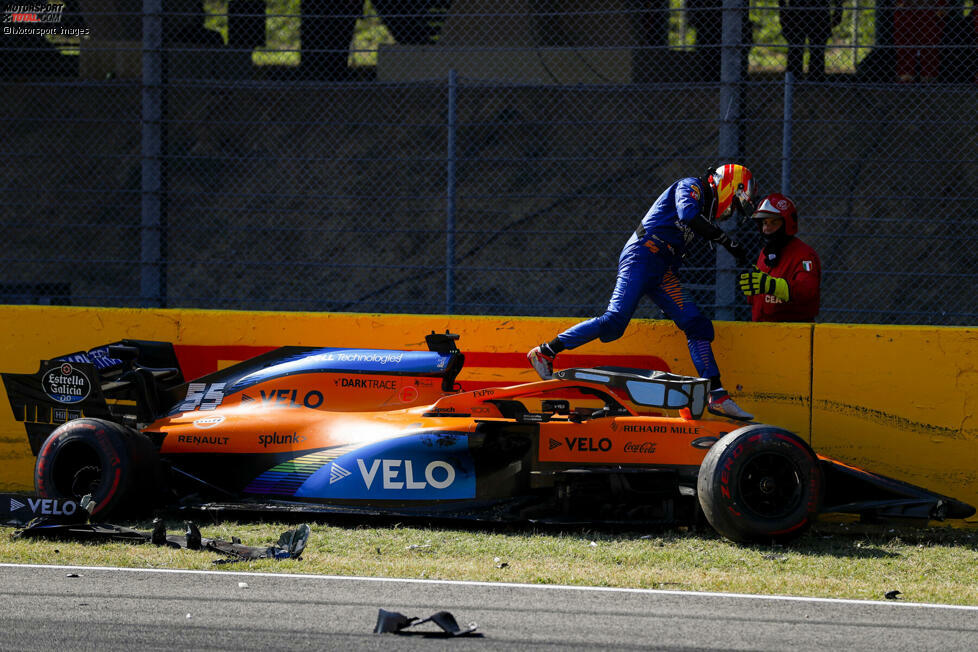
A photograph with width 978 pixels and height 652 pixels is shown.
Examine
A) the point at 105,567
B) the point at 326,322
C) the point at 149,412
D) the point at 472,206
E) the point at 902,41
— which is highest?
the point at 902,41

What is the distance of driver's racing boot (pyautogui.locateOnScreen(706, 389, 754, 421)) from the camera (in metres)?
7.31

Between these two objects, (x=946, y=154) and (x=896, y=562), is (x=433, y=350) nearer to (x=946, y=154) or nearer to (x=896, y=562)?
(x=896, y=562)

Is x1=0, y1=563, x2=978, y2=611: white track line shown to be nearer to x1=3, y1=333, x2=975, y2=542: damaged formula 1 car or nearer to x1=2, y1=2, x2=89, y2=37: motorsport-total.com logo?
x1=3, y1=333, x2=975, y2=542: damaged formula 1 car

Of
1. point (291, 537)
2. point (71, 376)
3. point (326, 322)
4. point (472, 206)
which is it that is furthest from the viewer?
point (472, 206)

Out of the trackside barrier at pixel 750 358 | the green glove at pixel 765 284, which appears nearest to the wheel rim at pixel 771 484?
the trackside barrier at pixel 750 358

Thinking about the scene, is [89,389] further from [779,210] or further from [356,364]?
[779,210]

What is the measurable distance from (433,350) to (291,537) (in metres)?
1.70

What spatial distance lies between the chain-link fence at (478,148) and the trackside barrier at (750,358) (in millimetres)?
4523

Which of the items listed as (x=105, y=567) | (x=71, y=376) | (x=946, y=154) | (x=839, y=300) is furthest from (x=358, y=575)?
(x=946, y=154)

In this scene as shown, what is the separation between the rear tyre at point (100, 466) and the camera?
666cm

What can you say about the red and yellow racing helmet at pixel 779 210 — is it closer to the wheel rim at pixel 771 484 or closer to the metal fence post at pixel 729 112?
the metal fence post at pixel 729 112

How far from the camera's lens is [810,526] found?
6355mm

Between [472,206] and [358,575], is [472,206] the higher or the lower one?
the higher one

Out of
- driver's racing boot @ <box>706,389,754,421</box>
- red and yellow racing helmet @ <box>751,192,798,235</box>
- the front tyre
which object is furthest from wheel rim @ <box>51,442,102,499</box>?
red and yellow racing helmet @ <box>751,192,798,235</box>
